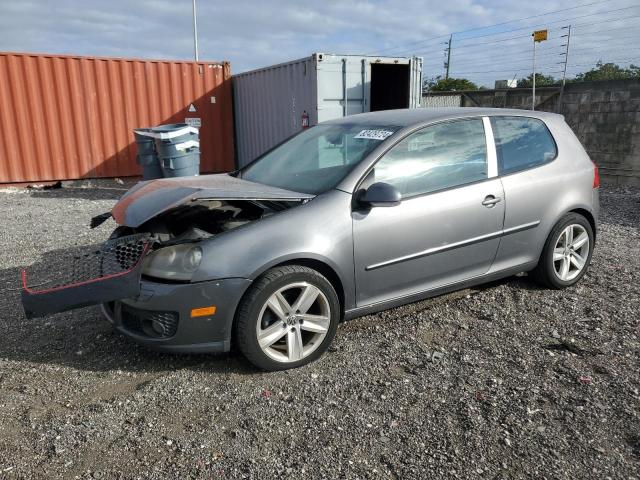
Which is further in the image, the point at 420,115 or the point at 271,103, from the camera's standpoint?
the point at 271,103

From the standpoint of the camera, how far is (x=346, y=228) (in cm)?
325

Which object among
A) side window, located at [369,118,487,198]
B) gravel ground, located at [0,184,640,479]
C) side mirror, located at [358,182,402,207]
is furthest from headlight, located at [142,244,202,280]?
side window, located at [369,118,487,198]

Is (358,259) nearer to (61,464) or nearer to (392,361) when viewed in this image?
(392,361)

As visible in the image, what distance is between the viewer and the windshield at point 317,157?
3.57m

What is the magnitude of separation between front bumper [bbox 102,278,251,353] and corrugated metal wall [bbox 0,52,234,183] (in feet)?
31.4

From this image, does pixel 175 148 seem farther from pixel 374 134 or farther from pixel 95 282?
pixel 95 282

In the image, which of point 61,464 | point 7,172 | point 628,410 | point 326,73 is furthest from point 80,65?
point 628,410

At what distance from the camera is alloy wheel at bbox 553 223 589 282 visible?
4367 mm

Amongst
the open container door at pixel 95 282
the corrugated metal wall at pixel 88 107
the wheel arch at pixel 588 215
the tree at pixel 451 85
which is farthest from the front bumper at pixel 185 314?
the tree at pixel 451 85

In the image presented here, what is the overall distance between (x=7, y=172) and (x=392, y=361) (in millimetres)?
10551

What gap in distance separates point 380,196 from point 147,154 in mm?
7622

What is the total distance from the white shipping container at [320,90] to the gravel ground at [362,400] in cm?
A: 571

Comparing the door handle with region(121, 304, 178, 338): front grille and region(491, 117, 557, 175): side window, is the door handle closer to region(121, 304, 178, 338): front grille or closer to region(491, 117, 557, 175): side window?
region(491, 117, 557, 175): side window

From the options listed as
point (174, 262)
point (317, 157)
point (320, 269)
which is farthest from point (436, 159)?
point (174, 262)
